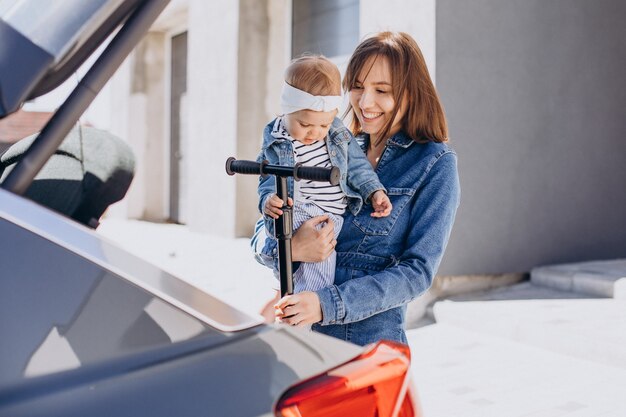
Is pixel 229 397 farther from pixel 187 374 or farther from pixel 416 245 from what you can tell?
Result: pixel 416 245

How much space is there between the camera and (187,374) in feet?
2.97

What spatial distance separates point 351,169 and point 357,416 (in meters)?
0.95

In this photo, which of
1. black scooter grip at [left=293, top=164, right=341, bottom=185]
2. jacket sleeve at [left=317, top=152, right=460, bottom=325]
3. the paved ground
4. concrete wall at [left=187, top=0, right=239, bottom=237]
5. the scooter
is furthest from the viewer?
concrete wall at [left=187, top=0, right=239, bottom=237]

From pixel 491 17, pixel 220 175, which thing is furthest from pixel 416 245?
pixel 220 175

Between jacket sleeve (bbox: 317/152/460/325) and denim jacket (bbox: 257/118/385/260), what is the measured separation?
14 cm

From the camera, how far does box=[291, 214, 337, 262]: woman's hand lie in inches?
67.5

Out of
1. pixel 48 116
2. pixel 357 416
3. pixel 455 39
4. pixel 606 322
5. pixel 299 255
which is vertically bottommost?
pixel 606 322

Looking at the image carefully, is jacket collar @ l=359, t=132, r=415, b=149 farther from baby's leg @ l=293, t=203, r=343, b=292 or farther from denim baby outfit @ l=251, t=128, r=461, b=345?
baby's leg @ l=293, t=203, r=343, b=292

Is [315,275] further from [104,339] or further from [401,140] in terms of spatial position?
[104,339]

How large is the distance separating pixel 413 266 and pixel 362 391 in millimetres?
703

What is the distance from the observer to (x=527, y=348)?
462 centimetres

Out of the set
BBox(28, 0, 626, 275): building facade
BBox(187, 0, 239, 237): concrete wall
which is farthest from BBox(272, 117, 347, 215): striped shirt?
BBox(187, 0, 239, 237): concrete wall

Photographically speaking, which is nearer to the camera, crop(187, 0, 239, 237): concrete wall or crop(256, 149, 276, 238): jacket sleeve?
crop(256, 149, 276, 238): jacket sleeve

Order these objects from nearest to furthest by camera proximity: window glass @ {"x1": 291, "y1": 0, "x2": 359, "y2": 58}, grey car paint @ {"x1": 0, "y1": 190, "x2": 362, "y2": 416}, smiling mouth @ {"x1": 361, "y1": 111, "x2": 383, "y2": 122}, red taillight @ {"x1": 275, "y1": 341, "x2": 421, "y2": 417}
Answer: grey car paint @ {"x1": 0, "y1": 190, "x2": 362, "y2": 416}
red taillight @ {"x1": 275, "y1": 341, "x2": 421, "y2": 417}
smiling mouth @ {"x1": 361, "y1": 111, "x2": 383, "y2": 122}
window glass @ {"x1": 291, "y1": 0, "x2": 359, "y2": 58}
